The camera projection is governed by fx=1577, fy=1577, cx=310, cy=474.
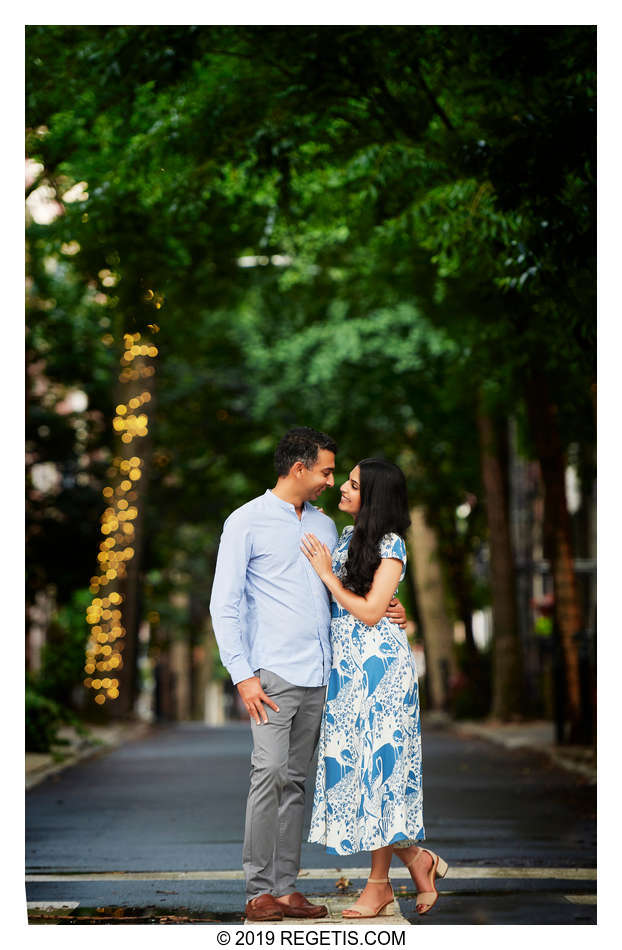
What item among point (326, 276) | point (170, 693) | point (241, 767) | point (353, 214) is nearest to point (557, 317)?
point (353, 214)

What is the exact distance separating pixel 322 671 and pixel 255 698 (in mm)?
316

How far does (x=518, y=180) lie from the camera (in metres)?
10.3

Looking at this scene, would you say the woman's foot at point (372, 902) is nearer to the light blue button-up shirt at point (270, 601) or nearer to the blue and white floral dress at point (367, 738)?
the blue and white floral dress at point (367, 738)

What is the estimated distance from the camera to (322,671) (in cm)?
670

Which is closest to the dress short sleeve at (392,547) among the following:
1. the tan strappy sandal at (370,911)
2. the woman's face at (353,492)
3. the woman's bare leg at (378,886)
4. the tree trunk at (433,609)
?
the woman's face at (353,492)

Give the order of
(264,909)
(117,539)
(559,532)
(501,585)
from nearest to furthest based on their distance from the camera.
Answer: (264,909) → (559,532) → (501,585) → (117,539)

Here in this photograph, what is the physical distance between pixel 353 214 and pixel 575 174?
5698 mm

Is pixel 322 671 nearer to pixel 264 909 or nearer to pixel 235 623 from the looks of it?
pixel 235 623

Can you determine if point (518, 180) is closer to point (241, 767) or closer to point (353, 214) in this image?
point (353, 214)

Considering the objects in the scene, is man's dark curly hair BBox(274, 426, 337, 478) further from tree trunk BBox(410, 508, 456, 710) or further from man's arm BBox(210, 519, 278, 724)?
tree trunk BBox(410, 508, 456, 710)

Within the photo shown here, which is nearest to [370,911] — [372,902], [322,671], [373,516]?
[372,902]

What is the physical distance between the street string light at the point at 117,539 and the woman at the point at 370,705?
79.6 ft

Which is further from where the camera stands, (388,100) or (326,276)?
(326,276)
